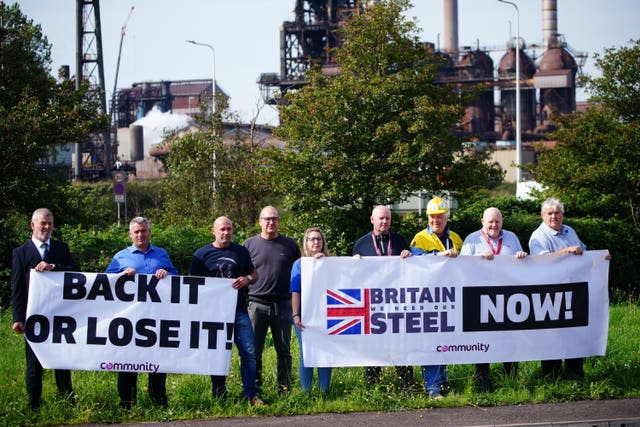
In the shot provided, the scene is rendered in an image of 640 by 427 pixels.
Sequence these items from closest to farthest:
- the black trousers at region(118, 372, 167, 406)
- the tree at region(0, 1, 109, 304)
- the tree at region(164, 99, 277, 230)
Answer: the black trousers at region(118, 372, 167, 406) → the tree at region(0, 1, 109, 304) → the tree at region(164, 99, 277, 230)

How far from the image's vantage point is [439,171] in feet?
54.0

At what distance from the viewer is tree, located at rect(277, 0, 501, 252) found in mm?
15844

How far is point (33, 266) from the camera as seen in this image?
27.3ft

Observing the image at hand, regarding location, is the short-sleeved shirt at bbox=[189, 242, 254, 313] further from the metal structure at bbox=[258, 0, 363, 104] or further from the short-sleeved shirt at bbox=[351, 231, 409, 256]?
the metal structure at bbox=[258, 0, 363, 104]

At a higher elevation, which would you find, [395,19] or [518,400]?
[395,19]

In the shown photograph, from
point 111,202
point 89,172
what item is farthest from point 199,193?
point 89,172

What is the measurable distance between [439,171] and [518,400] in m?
8.11

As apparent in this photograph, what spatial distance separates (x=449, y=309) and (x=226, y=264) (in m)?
2.24

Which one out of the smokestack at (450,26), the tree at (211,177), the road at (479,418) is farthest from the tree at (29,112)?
the smokestack at (450,26)

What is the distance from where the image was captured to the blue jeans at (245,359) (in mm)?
8609

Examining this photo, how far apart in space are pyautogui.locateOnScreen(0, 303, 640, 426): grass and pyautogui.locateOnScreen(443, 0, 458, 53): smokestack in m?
78.9

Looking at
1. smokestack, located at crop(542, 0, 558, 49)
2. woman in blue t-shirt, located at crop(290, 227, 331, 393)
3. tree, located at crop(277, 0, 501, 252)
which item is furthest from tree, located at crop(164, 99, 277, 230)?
smokestack, located at crop(542, 0, 558, 49)

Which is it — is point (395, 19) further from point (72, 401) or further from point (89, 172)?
point (89, 172)

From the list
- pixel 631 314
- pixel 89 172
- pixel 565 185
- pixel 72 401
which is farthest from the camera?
pixel 89 172
